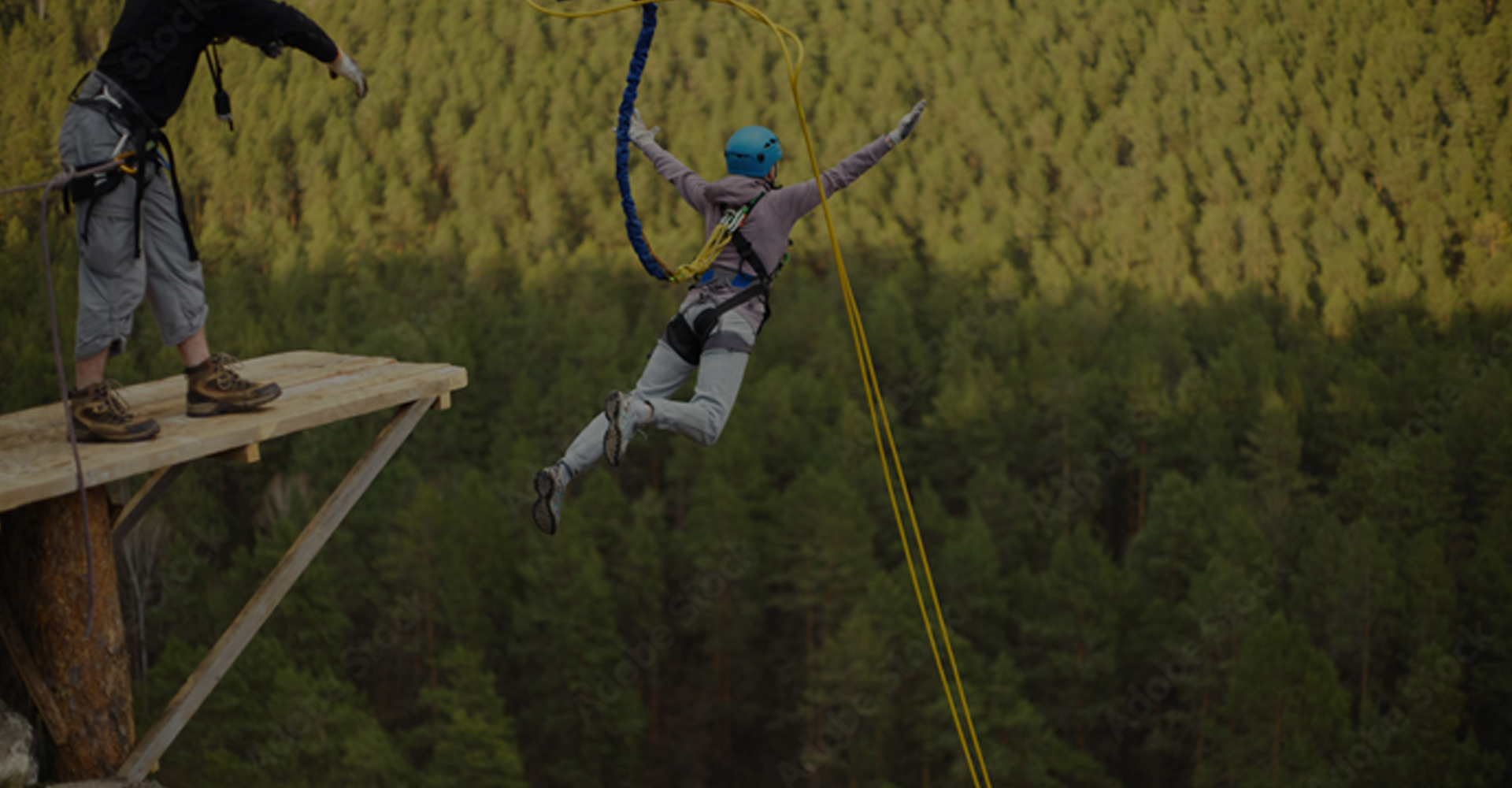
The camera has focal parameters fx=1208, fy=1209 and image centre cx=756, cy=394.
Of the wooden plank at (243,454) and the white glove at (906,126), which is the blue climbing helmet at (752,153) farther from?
the wooden plank at (243,454)

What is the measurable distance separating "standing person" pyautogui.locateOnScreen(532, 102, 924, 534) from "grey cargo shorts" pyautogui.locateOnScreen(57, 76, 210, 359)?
86.8 inches

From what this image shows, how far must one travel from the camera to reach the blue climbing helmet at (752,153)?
A: 6215mm

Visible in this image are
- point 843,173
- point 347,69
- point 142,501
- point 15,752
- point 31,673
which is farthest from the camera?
point 142,501

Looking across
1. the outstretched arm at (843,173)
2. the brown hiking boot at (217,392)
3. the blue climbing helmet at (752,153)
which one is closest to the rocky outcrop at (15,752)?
the brown hiking boot at (217,392)

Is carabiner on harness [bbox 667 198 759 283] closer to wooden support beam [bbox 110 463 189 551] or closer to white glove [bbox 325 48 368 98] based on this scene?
white glove [bbox 325 48 368 98]

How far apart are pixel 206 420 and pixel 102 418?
1.72ft

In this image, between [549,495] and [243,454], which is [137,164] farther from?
[549,495]

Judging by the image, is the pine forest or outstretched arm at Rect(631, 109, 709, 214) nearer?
outstretched arm at Rect(631, 109, 709, 214)

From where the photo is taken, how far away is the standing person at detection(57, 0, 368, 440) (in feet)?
18.6

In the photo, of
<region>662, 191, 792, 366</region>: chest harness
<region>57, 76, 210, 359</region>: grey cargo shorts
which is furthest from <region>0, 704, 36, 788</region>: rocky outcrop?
<region>662, 191, 792, 366</region>: chest harness

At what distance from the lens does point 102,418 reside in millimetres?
5938

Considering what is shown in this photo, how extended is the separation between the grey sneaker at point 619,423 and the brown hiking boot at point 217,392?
80.2 inches

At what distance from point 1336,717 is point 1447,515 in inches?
611

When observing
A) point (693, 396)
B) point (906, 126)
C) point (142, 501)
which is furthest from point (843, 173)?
point (142, 501)
